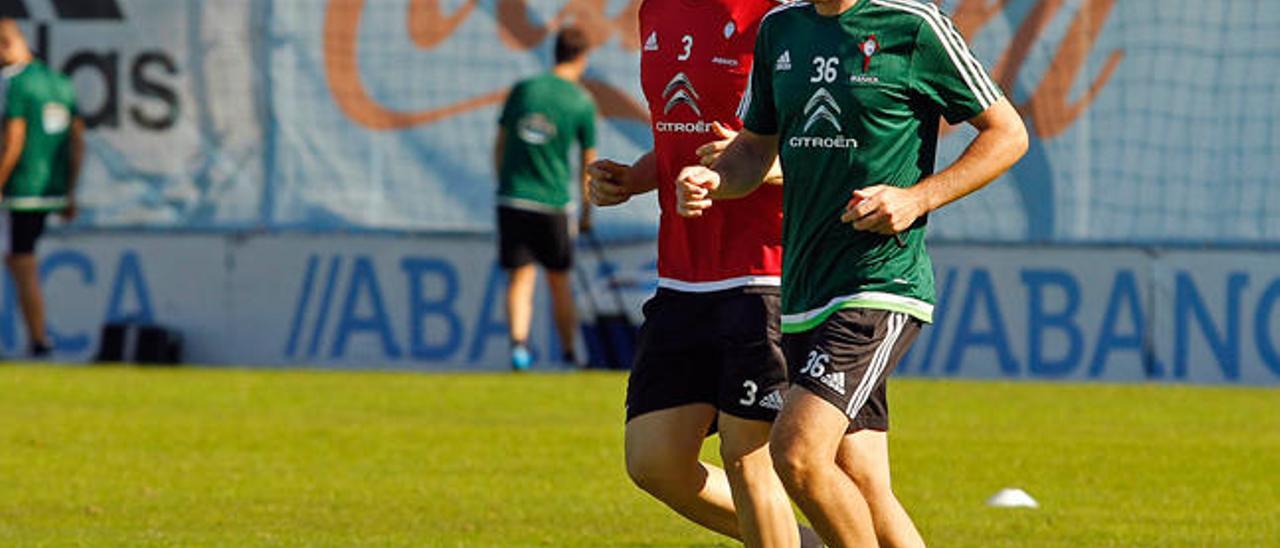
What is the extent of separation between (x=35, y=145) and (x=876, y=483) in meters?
14.5

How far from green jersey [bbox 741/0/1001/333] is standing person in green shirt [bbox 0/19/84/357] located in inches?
546

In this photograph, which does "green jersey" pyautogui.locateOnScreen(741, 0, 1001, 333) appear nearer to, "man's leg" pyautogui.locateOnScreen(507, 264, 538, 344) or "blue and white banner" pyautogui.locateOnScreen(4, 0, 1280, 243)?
"man's leg" pyautogui.locateOnScreen(507, 264, 538, 344)

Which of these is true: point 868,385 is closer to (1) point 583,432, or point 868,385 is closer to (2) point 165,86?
(1) point 583,432

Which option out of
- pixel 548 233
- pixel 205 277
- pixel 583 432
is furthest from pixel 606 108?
pixel 583 432

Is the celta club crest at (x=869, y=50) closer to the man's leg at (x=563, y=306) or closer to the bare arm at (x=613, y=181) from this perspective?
the bare arm at (x=613, y=181)

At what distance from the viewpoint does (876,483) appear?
24.6 ft

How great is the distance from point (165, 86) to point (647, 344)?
44.1 feet

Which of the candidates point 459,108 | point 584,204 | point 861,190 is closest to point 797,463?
point 861,190

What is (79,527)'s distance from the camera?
1096 centimetres

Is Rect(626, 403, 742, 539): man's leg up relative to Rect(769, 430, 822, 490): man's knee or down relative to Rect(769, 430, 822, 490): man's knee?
down

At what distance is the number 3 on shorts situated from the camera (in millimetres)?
8086

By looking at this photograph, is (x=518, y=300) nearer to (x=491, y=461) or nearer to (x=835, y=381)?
(x=491, y=461)

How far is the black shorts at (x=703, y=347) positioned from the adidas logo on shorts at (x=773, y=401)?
107mm

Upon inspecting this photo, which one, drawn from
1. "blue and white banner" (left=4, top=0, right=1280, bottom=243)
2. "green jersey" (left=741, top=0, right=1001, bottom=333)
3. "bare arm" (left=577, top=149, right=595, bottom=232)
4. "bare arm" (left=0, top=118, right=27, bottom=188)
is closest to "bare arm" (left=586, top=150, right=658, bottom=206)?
"green jersey" (left=741, top=0, right=1001, bottom=333)
